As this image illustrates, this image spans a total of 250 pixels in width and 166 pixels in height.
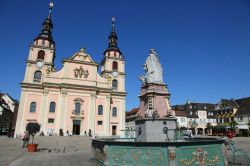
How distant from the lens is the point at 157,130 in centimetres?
986

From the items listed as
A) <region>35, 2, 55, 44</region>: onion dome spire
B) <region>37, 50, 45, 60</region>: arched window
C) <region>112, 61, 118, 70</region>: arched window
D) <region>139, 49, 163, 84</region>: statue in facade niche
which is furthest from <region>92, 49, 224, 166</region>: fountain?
<region>112, 61, 118, 70</region>: arched window

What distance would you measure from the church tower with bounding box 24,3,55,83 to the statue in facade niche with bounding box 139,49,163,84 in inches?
Result: 1452

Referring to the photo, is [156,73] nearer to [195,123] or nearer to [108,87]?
[108,87]

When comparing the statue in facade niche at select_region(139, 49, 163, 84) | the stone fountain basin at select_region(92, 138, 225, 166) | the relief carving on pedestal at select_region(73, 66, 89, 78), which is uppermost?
the relief carving on pedestal at select_region(73, 66, 89, 78)

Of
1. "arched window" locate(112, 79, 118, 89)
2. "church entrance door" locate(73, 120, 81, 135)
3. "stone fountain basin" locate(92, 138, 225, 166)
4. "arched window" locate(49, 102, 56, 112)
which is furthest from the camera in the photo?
"arched window" locate(112, 79, 118, 89)

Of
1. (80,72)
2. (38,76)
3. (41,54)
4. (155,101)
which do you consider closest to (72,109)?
(80,72)

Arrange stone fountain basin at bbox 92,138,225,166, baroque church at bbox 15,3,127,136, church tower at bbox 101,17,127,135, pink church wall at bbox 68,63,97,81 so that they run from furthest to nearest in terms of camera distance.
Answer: church tower at bbox 101,17,127,135 → pink church wall at bbox 68,63,97,81 → baroque church at bbox 15,3,127,136 → stone fountain basin at bbox 92,138,225,166

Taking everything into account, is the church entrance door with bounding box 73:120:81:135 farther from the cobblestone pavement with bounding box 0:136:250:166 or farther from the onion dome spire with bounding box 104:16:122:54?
the cobblestone pavement with bounding box 0:136:250:166

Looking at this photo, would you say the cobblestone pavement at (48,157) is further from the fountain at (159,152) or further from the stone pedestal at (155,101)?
the stone pedestal at (155,101)

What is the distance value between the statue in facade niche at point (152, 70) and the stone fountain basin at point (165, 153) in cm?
527

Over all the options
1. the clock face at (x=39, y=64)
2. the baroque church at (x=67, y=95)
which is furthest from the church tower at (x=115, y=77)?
the clock face at (x=39, y=64)

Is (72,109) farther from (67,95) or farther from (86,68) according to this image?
(86,68)

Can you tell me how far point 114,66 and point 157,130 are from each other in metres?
43.7

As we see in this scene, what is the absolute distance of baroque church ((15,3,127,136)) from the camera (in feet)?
136
